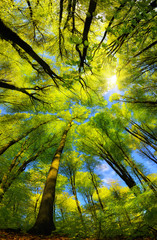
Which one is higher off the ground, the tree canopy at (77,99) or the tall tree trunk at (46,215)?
the tree canopy at (77,99)

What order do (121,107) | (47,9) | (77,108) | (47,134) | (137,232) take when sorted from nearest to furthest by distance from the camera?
(137,232) < (47,9) < (47,134) < (121,107) < (77,108)

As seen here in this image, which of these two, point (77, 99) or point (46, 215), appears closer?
point (46, 215)

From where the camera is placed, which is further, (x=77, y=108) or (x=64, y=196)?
(x=64, y=196)

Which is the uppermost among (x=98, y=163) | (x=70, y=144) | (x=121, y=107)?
(x=121, y=107)

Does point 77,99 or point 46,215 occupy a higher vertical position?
point 77,99

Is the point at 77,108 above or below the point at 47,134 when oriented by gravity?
above

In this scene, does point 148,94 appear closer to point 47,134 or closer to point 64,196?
point 47,134

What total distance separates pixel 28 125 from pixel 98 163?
374 inches

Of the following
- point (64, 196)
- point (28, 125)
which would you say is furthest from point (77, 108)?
point (64, 196)

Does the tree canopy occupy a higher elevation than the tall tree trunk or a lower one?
higher

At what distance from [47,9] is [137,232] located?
5.66m

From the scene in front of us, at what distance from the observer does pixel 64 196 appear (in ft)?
56.4

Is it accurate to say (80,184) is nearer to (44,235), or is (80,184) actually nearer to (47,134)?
(47,134)

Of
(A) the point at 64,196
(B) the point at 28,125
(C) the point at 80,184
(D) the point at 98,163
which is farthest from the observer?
(A) the point at 64,196
